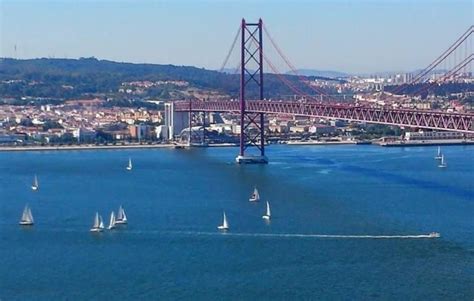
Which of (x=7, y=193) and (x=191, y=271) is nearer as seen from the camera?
(x=191, y=271)

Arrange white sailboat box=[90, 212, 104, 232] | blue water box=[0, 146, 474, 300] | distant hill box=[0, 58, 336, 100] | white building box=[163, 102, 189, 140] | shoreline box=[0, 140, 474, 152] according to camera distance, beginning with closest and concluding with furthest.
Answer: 1. blue water box=[0, 146, 474, 300]
2. white sailboat box=[90, 212, 104, 232]
3. shoreline box=[0, 140, 474, 152]
4. white building box=[163, 102, 189, 140]
5. distant hill box=[0, 58, 336, 100]

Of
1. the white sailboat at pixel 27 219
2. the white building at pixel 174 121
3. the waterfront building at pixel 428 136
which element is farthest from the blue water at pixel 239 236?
the white building at pixel 174 121

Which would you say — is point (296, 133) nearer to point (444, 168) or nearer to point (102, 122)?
point (102, 122)

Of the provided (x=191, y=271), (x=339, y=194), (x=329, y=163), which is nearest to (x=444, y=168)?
(x=329, y=163)

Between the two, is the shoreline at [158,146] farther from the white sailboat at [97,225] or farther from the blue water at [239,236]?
the white sailboat at [97,225]

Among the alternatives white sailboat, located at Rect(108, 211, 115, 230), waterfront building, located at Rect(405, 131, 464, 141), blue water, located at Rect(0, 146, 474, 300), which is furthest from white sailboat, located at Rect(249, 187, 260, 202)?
waterfront building, located at Rect(405, 131, 464, 141)

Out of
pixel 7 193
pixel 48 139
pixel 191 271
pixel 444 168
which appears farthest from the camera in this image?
pixel 48 139

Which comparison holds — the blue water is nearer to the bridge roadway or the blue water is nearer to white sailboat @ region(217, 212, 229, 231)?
white sailboat @ region(217, 212, 229, 231)
